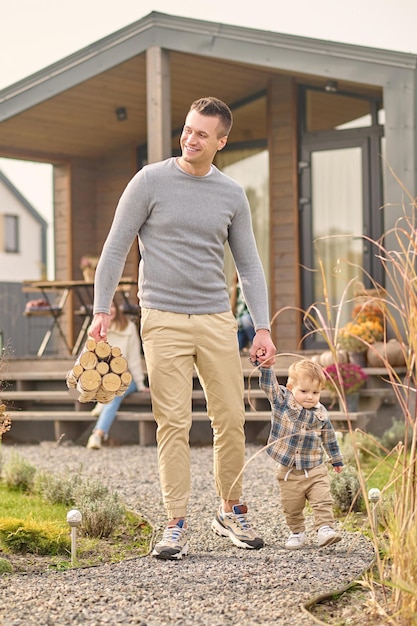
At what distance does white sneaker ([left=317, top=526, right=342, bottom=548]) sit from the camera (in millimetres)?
3926

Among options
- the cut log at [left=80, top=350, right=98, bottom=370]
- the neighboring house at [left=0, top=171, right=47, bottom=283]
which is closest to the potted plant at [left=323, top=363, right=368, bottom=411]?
the cut log at [left=80, top=350, right=98, bottom=370]

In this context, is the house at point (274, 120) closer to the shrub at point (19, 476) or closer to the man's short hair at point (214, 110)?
the shrub at point (19, 476)

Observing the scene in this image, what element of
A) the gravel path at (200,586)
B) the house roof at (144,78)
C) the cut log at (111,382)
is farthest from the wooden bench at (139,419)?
the cut log at (111,382)

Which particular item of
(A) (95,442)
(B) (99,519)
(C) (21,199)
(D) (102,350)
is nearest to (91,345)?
(D) (102,350)

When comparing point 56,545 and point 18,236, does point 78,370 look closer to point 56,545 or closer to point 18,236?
point 56,545

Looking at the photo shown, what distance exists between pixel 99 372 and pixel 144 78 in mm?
6710

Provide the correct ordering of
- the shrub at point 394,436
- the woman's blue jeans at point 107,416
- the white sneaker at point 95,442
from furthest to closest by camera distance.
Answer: the woman's blue jeans at point 107,416, the white sneaker at point 95,442, the shrub at point 394,436

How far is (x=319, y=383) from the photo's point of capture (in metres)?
4.14

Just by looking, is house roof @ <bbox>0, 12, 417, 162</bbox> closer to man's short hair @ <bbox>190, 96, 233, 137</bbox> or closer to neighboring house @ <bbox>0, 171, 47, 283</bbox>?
man's short hair @ <bbox>190, 96, 233, 137</bbox>

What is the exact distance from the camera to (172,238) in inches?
157

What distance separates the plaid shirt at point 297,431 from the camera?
412cm

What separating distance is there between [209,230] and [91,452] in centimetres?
448

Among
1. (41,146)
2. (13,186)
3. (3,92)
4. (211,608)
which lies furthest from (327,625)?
(13,186)

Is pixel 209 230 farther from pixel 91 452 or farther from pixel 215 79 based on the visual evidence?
pixel 215 79
